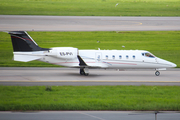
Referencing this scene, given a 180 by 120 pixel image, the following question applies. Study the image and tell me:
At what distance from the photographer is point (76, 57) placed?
92.5 feet

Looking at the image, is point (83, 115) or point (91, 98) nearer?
point (83, 115)

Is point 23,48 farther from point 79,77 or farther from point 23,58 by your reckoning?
point 79,77

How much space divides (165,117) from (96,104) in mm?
4250

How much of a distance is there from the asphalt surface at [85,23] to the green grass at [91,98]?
2883 centimetres

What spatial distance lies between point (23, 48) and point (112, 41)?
20.8m

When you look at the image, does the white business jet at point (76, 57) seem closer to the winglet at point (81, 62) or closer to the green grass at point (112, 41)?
the winglet at point (81, 62)

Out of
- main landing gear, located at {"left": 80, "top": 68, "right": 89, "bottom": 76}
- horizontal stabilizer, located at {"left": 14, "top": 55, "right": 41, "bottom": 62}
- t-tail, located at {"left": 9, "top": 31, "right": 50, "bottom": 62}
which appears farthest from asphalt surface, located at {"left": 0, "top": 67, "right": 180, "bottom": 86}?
t-tail, located at {"left": 9, "top": 31, "right": 50, "bottom": 62}

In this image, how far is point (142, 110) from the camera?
53.7ft

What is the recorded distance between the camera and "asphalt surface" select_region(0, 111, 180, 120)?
1452 cm

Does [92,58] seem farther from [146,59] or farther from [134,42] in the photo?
[134,42]

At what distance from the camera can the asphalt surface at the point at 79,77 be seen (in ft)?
81.9

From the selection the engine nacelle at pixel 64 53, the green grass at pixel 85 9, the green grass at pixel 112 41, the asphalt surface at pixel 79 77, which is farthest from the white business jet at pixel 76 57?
the green grass at pixel 85 9

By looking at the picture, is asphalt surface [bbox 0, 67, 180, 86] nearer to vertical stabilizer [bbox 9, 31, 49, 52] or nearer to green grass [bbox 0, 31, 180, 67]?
vertical stabilizer [bbox 9, 31, 49, 52]

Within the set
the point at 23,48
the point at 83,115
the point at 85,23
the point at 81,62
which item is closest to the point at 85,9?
the point at 85,23
